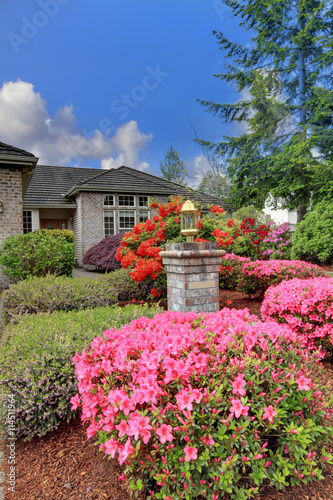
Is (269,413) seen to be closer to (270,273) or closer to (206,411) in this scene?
(206,411)

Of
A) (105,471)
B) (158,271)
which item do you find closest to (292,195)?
(158,271)

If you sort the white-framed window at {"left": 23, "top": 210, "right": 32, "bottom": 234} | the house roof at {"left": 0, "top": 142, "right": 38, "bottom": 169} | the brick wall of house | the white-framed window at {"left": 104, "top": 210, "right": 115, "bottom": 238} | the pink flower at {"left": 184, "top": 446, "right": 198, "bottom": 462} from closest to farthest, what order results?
1. the pink flower at {"left": 184, "top": 446, "right": 198, "bottom": 462}
2. the house roof at {"left": 0, "top": 142, "right": 38, "bottom": 169}
3. the brick wall of house
4. the white-framed window at {"left": 23, "top": 210, "right": 32, "bottom": 234}
5. the white-framed window at {"left": 104, "top": 210, "right": 115, "bottom": 238}

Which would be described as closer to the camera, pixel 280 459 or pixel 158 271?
pixel 280 459

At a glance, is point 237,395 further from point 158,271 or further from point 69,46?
point 69,46

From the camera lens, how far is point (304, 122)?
14102 millimetres

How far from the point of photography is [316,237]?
9641mm

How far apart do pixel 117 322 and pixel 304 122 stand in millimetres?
14700

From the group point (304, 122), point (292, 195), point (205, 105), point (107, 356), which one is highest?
point (205, 105)

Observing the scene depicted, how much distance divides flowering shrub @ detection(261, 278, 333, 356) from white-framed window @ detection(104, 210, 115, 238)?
1275cm

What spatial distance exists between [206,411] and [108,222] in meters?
14.7

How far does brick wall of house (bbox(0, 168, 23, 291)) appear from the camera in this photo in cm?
822

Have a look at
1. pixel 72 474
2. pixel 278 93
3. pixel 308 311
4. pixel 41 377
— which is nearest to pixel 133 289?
pixel 308 311

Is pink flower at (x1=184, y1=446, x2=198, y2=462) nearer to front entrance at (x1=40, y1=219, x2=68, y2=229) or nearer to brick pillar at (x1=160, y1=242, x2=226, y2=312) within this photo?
brick pillar at (x1=160, y1=242, x2=226, y2=312)

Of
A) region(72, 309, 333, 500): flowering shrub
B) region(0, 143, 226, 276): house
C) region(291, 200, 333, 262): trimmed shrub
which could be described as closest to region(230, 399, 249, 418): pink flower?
region(72, 309, 333, 500): flowering shrub
